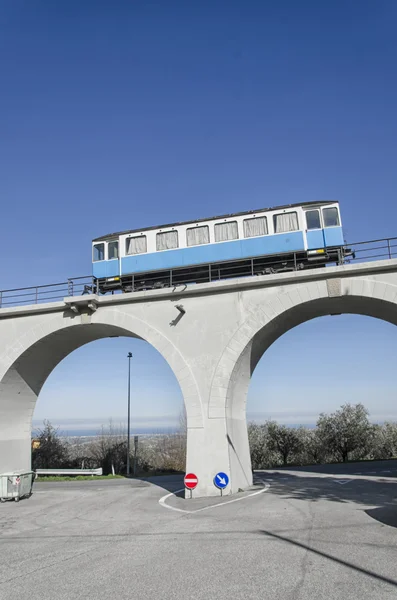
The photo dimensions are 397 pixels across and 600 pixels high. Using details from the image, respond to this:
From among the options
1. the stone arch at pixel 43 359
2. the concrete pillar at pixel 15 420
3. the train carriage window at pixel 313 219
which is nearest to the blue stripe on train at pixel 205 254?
the train carriage window at pixel 313 219

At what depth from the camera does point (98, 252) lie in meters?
24.4

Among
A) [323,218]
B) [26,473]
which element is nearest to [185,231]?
[323,218]

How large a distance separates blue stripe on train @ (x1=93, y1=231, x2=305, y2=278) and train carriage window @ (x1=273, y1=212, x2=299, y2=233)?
0.27m

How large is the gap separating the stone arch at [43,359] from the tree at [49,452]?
1177 cm

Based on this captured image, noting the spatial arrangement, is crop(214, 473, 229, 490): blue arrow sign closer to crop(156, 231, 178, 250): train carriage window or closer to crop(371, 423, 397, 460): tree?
crop(156, 231, 178, 250): train carriage window

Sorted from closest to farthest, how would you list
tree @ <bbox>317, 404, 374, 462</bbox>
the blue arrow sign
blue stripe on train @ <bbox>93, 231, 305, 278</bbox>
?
the blue arrow sign, blue stripe on train @ <bbox>93, 231, 305, 278</bbox>, tree @ <bbox>317, 404, 374, 462</bbox>

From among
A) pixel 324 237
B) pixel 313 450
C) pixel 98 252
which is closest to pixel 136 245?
pixel 98 252

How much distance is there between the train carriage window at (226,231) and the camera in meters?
22.3

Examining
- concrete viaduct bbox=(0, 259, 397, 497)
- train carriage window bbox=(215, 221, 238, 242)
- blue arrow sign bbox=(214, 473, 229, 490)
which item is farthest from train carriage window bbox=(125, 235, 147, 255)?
blue arrow sign bbox=(214, 473, 229, 490)

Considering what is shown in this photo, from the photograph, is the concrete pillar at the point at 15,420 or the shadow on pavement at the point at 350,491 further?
the concrete pillar at the point at 15,420

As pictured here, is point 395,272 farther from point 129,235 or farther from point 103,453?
point 103,453

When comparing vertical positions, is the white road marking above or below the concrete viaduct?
below

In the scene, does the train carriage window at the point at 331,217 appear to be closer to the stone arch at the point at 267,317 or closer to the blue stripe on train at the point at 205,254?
the blue stripe on train at the point at 205,254

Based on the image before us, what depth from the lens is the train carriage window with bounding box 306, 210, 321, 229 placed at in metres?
21.5
